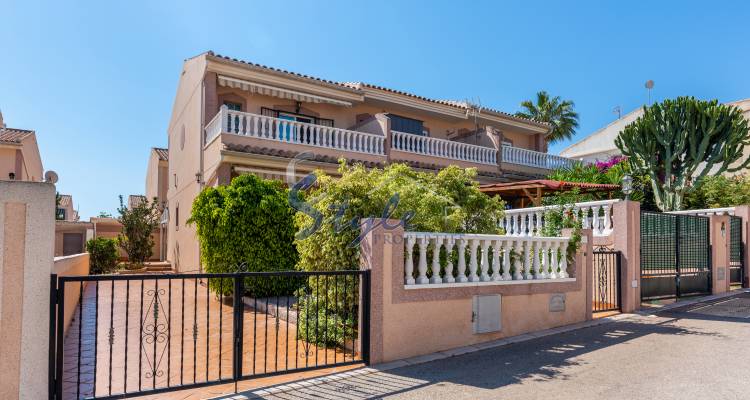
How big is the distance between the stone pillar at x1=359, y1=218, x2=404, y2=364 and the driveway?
592 mm

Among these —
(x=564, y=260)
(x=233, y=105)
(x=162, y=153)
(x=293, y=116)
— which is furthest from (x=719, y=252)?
(x=162, y=153)

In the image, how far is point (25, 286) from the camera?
4.96 m

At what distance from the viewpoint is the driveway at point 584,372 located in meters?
5.89

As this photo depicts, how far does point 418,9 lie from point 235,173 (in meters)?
8.01

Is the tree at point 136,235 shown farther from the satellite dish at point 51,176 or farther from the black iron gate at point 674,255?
the black iron gate at point 674,255

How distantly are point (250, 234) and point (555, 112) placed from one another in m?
32.2

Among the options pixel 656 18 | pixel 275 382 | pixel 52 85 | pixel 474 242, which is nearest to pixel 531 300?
pixel 474 242

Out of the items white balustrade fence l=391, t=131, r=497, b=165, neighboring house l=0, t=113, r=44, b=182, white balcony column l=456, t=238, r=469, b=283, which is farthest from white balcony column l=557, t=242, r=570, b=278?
neighboring house l=0, t=113, r=44, b=182

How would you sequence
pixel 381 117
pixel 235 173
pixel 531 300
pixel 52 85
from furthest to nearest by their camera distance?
pixel 381 117 → pixel 235 173 → pixel 52 85 → pixel 531 300

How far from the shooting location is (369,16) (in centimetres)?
1541

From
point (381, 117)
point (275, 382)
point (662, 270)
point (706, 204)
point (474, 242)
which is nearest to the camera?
point (275, 382)

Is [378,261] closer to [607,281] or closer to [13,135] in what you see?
[607,281]

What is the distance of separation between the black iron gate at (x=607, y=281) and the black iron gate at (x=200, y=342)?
7.28 meters

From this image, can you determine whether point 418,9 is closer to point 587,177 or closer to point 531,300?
point 531,300
